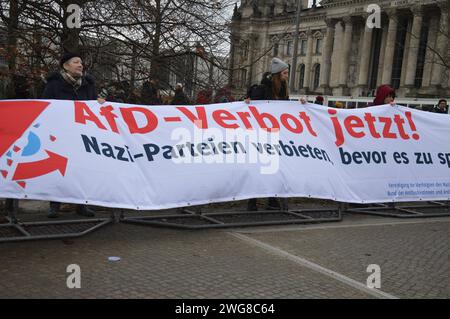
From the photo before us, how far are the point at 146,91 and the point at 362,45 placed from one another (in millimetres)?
73224

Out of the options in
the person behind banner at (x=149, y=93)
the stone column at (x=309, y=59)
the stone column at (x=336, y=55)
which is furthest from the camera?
the stone column at (x=309, y=59)

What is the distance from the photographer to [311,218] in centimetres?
766

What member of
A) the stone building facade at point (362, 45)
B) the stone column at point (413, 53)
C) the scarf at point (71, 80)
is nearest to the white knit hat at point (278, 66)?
the scarf at point (71, 80)

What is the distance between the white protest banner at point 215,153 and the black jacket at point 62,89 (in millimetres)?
775

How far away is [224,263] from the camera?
17.6 ft

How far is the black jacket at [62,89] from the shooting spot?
6863 mm

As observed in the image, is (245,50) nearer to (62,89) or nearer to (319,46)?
Answer: (62,89)

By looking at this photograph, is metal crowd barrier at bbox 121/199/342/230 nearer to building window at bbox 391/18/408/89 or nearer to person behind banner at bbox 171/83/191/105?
person behind banner at bbox 171/83/191/105

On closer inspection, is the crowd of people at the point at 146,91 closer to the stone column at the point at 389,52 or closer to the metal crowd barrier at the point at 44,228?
the metal crowd barrier at the point at 44,228

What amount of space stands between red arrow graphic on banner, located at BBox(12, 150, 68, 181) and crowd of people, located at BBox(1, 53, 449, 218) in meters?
0.95

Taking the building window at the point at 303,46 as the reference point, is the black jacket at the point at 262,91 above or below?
below

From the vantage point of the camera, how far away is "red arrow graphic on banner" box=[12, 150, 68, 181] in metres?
5.65
